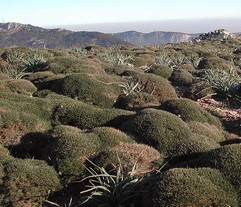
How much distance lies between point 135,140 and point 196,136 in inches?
57.9

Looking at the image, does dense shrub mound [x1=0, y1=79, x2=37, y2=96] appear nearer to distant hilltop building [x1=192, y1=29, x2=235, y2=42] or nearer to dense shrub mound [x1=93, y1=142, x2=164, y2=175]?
dense shrub mound [x1=93, y1=142, x2=164, y2=175]

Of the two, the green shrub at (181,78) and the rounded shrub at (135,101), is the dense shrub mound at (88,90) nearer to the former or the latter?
the rounded shrub at (135,101)

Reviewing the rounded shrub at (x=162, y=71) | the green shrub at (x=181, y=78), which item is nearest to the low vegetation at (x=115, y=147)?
the green shrub at (x=181, y=78)

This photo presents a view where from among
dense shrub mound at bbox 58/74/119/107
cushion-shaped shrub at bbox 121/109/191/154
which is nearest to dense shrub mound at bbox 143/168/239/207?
cushion-shaped shrub at bbox 121/109/191/154

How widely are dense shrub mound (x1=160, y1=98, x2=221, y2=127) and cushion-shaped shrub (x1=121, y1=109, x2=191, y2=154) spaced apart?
1495 mm

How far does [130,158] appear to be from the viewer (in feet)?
27.7

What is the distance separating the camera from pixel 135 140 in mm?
9875

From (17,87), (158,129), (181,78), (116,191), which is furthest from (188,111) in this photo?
(181,78)

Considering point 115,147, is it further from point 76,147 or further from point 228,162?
point 228,162

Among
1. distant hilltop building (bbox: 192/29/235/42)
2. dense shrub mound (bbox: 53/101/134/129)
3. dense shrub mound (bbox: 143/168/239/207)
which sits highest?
dense shrub mound (bbox: 143/168/239/207)

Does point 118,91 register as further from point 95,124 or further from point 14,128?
point 14,128

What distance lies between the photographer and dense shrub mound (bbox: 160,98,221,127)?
12.2m

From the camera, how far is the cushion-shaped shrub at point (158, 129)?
9.71 meters

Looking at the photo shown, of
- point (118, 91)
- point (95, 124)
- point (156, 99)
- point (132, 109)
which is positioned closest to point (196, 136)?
point (95, 124)
